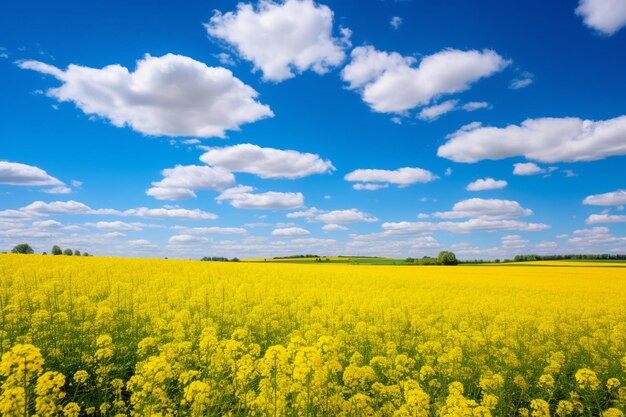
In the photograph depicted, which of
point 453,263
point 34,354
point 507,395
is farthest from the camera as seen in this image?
point 453,263

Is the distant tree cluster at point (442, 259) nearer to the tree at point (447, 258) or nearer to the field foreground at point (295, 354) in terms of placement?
the tree at point (447, 258)

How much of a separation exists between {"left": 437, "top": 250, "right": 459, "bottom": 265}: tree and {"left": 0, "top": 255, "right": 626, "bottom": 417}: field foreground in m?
45.4

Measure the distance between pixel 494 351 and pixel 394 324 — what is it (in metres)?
2.69

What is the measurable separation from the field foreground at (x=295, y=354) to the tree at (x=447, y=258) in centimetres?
4540

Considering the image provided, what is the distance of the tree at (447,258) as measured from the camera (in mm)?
61438

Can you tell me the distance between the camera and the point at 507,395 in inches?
291

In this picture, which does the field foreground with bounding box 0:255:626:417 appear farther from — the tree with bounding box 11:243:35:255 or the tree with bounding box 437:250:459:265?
the tree with bounding box 11:243:35:255

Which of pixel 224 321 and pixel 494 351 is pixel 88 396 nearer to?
pixel 224 321

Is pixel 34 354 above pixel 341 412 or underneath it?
above

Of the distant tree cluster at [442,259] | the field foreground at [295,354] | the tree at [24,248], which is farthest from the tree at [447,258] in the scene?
the tree at [24,248]

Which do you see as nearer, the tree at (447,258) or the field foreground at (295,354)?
the field foreground at (295,354)

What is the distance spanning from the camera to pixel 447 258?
6181 centimetres

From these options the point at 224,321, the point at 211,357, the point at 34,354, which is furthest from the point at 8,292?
the point at 34,354

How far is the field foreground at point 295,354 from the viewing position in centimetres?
461
